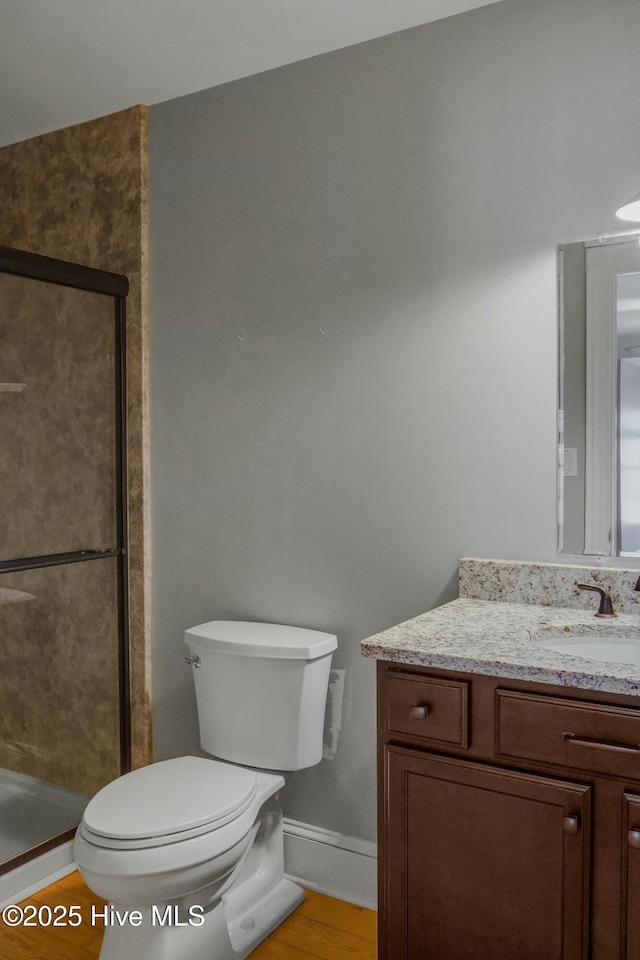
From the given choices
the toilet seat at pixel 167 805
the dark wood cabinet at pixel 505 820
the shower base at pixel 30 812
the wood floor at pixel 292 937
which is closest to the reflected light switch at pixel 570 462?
the dark wood cabinet at pixel 505 820

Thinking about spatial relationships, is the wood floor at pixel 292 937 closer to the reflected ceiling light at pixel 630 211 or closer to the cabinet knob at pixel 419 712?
the cabinet knob at pixel 419 712

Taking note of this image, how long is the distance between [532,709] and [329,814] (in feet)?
3.54

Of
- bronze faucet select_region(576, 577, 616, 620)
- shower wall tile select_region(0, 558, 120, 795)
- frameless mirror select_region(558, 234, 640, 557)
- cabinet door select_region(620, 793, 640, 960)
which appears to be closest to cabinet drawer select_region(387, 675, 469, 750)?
cabinet door select_region(620, 793, 640, 960)

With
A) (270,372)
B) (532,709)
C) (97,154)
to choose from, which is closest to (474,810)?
(532,709)

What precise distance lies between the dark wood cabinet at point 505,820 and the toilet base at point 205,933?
499mm

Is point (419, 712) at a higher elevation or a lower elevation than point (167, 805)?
higher

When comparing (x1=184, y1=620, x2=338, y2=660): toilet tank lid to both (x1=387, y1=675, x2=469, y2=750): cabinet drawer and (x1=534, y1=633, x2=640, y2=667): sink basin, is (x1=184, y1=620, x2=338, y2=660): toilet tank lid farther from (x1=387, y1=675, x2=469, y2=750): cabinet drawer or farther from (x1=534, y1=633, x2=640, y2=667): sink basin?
(x1=534, y1=633, x2=640, y2=667): sink basin

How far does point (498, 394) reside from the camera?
1.99 m

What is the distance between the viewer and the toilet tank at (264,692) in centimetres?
208

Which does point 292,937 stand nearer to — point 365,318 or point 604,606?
point 604,606

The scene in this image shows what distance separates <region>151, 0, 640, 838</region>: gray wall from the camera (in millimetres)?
1918

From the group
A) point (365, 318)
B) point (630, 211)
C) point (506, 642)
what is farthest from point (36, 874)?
point (630, 211)

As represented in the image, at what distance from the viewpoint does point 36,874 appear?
90.1 inches

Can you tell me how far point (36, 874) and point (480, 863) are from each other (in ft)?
4.88
